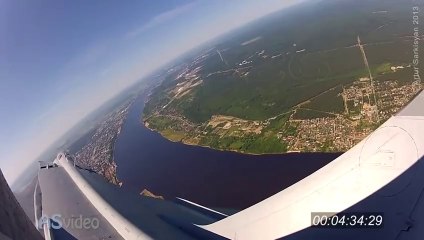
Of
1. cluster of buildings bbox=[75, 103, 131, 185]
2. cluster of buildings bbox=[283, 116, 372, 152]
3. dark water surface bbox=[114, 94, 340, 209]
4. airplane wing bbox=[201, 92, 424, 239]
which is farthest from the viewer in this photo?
cluster of buildings bbox=[75, 103, 131, 185]

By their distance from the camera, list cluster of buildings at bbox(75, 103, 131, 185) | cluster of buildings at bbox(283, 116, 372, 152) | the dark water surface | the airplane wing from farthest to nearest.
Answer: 1. cluster of buildings at bbox(75, 103, 131, 185)
2. the dark water surface
3. cluster of buildings at bbox(283, 116, 372, 152)
4. the airplane wing

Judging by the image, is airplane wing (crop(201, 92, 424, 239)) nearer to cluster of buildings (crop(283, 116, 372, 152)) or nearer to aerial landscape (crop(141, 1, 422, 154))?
aerial landscape (crop(141, 1, 422, 154))

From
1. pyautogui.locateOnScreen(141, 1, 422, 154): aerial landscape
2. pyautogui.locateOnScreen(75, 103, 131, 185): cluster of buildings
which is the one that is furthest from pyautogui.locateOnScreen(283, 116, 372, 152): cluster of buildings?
pyautogui.locateOnScreen(75, 103, 131, 185): cluster of buildings

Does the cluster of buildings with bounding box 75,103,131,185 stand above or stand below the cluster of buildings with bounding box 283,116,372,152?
above

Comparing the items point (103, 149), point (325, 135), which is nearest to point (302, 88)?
point (325, 135)

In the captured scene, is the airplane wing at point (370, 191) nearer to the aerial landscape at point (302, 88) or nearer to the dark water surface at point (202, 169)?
the aerial landscape at point (302, 88)

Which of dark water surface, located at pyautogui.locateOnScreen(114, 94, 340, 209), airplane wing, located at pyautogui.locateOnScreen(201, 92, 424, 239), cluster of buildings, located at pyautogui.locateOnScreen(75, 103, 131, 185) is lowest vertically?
dark water surface, located at pyautogui.locateOnScreen(114, 94, 340, 209)
